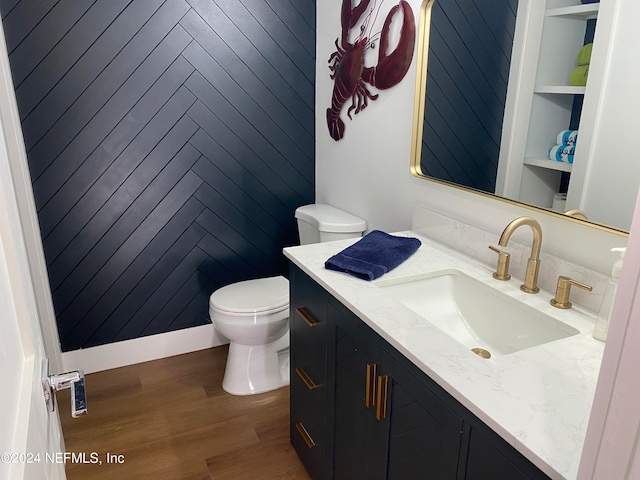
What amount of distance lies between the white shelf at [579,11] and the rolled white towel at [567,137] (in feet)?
0.95

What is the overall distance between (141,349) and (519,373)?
2200mm

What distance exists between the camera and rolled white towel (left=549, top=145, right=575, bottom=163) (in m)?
1.33

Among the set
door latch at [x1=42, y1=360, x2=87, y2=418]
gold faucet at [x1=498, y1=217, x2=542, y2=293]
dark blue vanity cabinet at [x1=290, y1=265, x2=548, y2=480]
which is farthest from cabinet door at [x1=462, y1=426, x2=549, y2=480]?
door latch at [x1=42, y1=360, x2=87, y2=418]

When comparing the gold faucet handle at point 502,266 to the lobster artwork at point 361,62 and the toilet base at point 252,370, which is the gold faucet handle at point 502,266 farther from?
the toilet base at point 252,370

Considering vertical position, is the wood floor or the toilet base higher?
the toilet base

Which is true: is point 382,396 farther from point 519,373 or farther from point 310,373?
point 310,373

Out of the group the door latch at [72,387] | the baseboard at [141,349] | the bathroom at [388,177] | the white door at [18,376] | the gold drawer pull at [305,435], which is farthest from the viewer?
the baseboard at [141,349]

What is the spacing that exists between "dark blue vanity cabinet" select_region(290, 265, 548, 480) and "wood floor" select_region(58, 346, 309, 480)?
202 millimetres

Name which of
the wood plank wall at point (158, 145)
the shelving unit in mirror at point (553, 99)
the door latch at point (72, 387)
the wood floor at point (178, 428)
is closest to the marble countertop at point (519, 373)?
the shelving unit in mirror at point (553, 99)

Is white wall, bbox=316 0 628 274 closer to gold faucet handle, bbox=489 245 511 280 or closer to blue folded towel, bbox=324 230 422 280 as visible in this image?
gold faucet handle, bbox=489 245 511 280

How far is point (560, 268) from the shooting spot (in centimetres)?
138

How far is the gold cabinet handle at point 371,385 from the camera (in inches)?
50.9

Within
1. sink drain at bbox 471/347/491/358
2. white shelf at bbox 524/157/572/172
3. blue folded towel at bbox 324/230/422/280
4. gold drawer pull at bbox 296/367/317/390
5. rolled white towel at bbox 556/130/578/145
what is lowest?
gold drawer pull at bbox 296/367/317/390

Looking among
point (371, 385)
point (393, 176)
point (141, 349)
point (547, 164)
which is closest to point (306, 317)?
point (371, 385)
